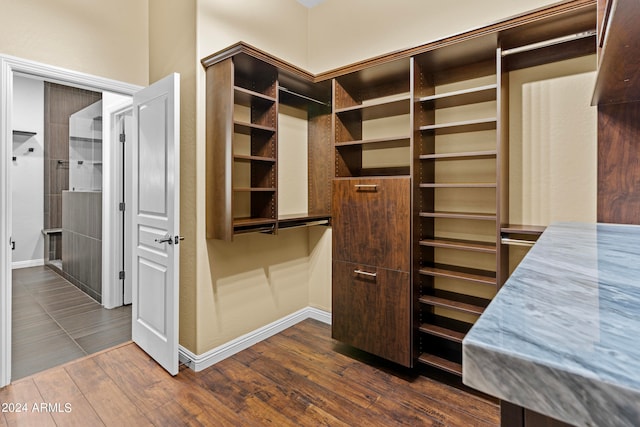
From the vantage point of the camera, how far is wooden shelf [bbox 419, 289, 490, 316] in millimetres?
2091

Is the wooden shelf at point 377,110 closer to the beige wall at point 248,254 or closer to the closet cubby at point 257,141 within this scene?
the closet cubby at point 257,141

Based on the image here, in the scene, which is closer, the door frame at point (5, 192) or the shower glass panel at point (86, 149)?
the door frame at point (5, 192)

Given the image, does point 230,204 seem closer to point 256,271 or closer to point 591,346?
point 256,271

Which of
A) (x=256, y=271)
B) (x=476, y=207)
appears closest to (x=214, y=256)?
(x=256, y=271)

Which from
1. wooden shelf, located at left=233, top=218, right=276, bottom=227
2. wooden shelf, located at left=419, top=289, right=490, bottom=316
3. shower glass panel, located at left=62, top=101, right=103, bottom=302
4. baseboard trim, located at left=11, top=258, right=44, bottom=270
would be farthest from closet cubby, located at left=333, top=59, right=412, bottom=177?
baseboard trim, located at left=11, top=258, right=44, bottom=270

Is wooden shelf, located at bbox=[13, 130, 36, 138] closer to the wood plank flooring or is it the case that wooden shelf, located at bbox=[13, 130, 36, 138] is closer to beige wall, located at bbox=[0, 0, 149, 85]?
beige wall, located at bbox=[0, 0, 149, 85]

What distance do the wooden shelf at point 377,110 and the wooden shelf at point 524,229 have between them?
1107 millimetres

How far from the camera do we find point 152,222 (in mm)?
2469

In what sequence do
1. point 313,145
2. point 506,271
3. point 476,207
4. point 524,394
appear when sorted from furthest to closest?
point 313,145
point 476,207
point 506,271
point 524,394

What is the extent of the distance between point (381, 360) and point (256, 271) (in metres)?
1.25

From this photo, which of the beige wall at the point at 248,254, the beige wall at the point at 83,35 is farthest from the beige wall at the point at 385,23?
the beige wall at the point at 83,35

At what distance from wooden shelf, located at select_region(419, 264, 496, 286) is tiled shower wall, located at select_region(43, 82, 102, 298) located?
5.58 m

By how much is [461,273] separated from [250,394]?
1.61 m

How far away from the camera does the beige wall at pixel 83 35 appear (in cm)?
210
